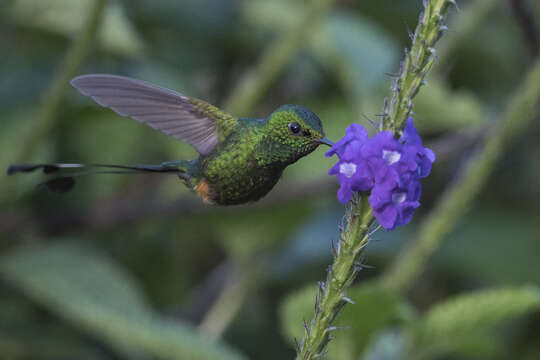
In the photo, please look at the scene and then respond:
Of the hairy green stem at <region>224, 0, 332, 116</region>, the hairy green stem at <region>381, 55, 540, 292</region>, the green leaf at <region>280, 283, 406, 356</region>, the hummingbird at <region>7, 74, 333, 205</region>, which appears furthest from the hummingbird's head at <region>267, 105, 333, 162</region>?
the hairy green stem at <region>224, 0, 332, 116</region>

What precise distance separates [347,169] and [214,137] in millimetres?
283

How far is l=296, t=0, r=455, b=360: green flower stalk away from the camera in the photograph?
0.78 meters

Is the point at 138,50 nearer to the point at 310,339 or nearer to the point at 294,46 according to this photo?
the point at 294,46

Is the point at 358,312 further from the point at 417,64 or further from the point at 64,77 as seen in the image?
the point at 64,77

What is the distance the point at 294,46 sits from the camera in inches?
76.5

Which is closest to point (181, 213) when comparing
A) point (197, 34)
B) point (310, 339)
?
point (197, 34)

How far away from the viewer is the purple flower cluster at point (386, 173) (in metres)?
0.77

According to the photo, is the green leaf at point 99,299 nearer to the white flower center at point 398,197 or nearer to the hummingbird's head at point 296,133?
the hummingbird's head at point 296,133

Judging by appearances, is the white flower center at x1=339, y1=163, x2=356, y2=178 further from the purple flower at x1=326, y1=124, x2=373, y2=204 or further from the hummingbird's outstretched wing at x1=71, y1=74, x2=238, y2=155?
the hummingbird's outstretched wing at x1=71, y1=74, x2=238, y2=155

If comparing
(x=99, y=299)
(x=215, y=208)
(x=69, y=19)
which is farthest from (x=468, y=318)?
(x=69, y=19)

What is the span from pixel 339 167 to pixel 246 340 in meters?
1.84

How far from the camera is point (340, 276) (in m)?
0.81

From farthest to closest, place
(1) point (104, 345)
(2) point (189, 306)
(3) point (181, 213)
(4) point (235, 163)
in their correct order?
1. (2) point (189, 306)
2. (1) point (104, 345)
3. (3) point (181, 213)
4. (4) point (235, 163)

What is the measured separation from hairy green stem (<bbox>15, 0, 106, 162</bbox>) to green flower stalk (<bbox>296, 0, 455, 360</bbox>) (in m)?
0.98
